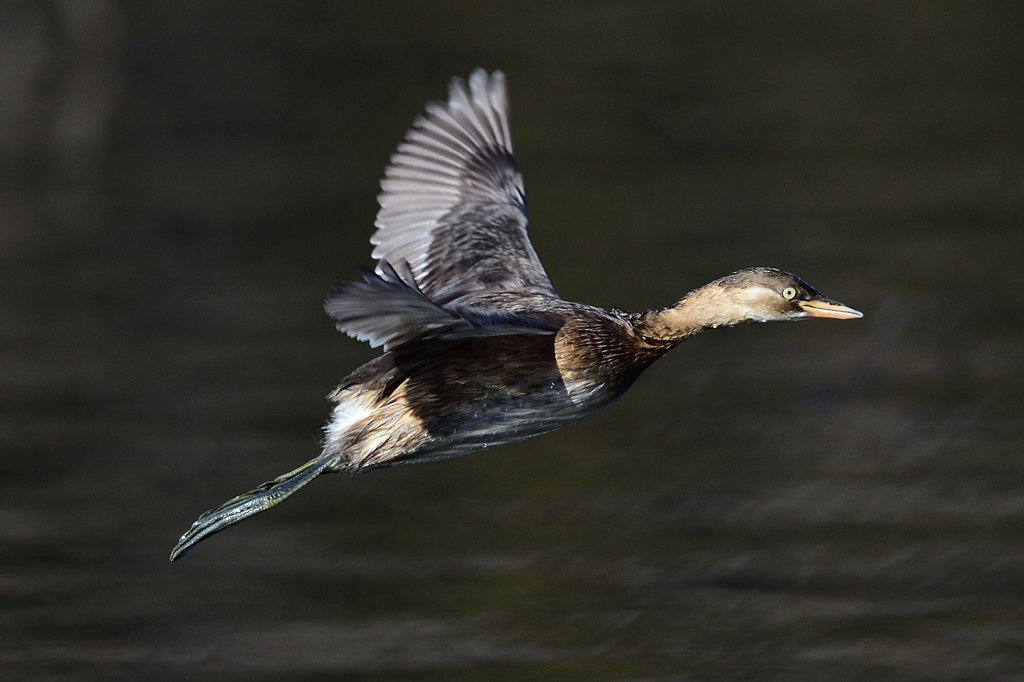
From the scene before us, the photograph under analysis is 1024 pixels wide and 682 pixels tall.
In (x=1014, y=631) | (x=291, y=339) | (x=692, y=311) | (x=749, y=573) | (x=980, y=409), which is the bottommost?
(x=1014, y=631)

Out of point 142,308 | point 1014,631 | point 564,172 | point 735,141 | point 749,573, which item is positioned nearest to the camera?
point 1014,631

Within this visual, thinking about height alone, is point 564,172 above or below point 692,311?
above

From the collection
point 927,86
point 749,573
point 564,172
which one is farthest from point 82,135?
point 749,573

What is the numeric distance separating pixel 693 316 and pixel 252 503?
2.11 metres

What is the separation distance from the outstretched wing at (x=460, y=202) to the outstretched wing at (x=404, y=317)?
4.86 feet

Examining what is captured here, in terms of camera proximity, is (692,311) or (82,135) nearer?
(692,311)

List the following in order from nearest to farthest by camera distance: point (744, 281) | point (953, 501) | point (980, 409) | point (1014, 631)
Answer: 1. point (744, 281)
2. point (1014, 631)
3. point (953, 501)
4. point (980, 409)

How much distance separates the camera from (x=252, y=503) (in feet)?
24.9

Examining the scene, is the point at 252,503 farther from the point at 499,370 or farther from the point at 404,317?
the point at 404,317

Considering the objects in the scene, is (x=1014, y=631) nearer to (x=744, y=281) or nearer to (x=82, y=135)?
(x=744, y=281)

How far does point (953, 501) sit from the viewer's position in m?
10.3

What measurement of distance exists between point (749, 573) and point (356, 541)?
230 cm

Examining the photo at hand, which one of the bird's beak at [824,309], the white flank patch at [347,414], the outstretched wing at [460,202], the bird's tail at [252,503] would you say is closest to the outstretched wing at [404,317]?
the white flank patch at [347,414]

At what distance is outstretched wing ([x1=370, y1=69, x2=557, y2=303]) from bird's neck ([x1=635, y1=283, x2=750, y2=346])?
101cm
